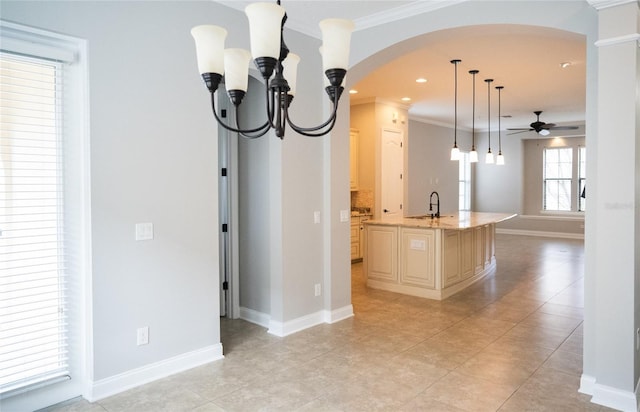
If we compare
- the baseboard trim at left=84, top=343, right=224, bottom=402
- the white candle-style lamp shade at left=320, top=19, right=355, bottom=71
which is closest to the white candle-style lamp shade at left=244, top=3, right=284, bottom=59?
the white candle-style lamp shade at left=320, top=19, right=355, bottom=71

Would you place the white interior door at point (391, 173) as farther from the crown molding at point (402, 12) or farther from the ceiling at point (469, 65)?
the crown molding at point (402, 12)

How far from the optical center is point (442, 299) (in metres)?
5.51

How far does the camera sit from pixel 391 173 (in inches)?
339

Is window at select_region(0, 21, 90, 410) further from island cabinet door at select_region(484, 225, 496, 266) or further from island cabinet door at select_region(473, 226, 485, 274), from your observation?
island cabinet door at select_region(484, 225, 496, 266)

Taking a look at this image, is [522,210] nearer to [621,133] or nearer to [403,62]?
[403,62]

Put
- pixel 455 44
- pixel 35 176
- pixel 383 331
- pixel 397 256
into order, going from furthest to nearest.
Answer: pixel 397 256 → pixel 455 44 → pixel 383 331 → pixel 35 176

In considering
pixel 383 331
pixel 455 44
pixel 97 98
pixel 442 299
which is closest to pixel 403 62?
pixel 455 44

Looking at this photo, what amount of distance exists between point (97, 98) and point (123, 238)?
94 cm

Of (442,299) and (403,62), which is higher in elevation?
(403,62)

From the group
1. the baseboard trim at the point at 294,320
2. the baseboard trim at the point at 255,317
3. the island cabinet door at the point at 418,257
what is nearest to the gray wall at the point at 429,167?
the island cabinet door at the point at 418,257

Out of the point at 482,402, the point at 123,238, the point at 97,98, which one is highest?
the point at 97,98

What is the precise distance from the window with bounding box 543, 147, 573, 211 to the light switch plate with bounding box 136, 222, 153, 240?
11528mm

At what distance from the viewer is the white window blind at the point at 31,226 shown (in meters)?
2.62

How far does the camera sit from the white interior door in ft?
27.4
